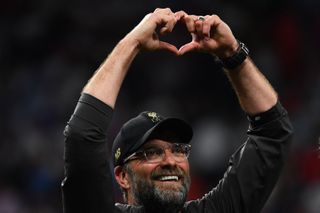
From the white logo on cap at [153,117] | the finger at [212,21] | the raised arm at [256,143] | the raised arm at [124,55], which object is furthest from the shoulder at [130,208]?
the finger at [212,21]

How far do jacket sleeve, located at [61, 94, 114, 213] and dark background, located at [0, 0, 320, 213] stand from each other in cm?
384

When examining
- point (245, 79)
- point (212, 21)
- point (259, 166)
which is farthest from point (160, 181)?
point (212, 21)

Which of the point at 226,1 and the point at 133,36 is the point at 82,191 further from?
the point at 226,1

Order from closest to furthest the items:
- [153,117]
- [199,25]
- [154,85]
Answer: [199,25]
[153,117]
[154,85]

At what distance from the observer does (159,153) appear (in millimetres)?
3430

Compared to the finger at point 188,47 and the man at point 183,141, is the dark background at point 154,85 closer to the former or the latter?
the man at point 183,141

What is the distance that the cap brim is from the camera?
3.43 metres

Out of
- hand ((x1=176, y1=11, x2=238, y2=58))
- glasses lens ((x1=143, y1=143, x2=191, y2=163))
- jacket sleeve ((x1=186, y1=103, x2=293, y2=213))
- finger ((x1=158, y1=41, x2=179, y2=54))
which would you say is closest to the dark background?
jacket sleeve ((x1=186, y1=103, x2=293, y2=213))

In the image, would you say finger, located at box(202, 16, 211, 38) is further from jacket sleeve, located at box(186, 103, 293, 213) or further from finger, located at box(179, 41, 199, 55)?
jacket sleeve, located at box(186, 103, 293, 213)

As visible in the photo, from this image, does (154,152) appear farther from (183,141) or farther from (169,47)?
(169,47)

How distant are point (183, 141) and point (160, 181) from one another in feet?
0.78

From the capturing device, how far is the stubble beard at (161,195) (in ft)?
10.8

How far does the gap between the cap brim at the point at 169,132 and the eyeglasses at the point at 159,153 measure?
0.03m

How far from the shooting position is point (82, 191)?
9.93 ft
